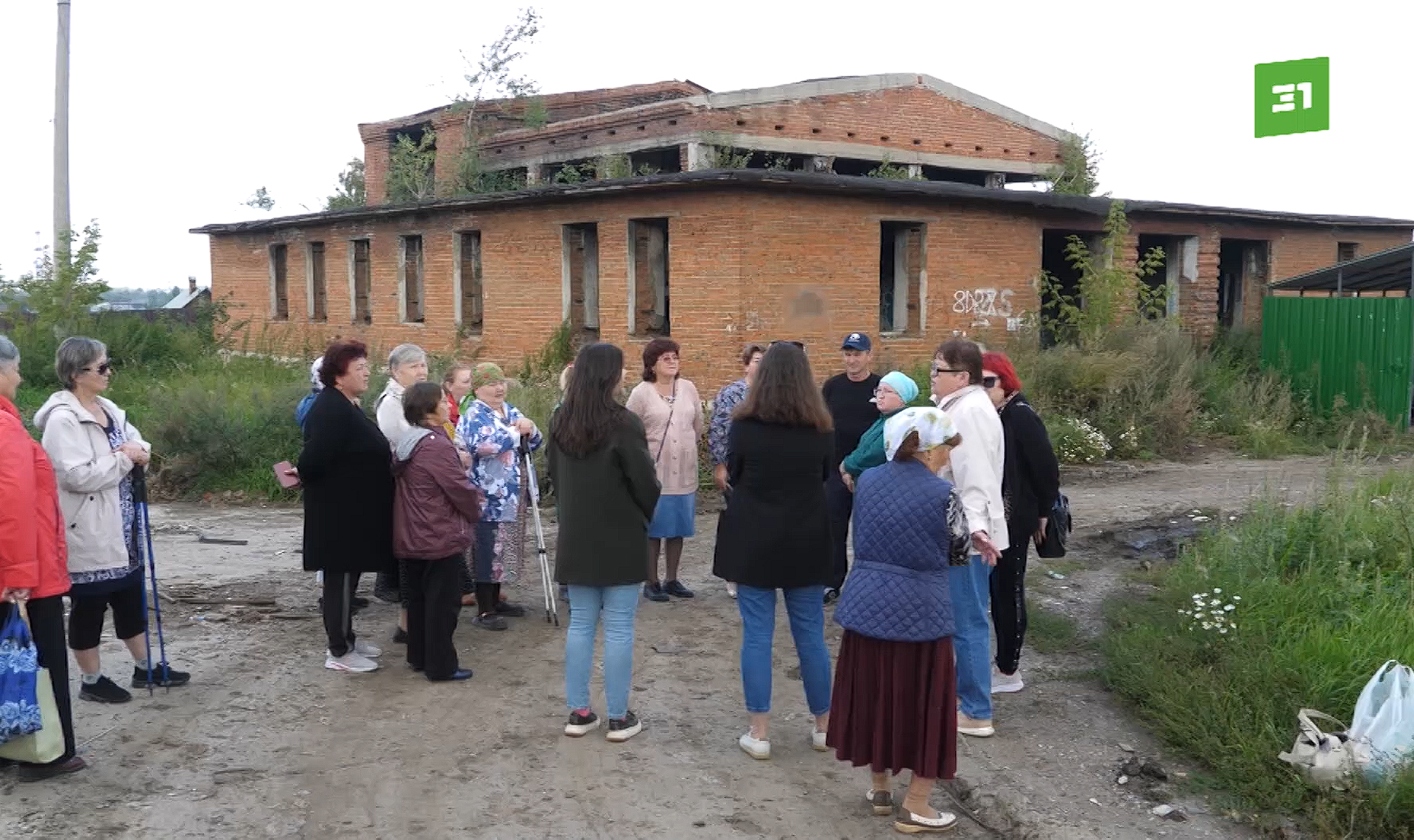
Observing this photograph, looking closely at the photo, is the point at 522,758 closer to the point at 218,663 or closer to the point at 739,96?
the point at 218,663

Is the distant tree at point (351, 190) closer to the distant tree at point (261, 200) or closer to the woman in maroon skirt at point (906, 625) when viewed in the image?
the distant tree at point (261, 200)

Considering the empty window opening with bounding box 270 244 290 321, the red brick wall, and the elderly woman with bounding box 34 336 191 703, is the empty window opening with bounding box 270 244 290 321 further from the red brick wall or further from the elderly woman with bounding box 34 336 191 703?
the elderly woman with bounding box 34 336 191 703

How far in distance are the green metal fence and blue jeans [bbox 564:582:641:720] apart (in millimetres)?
14544

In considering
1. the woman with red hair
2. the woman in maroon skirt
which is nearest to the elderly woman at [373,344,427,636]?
the woman in maroon skirt

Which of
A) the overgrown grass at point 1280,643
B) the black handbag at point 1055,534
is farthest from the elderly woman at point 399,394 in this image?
the overgrown grass at point 1280,643

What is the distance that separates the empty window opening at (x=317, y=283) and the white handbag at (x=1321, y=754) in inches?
947

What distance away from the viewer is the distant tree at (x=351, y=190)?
128 feet

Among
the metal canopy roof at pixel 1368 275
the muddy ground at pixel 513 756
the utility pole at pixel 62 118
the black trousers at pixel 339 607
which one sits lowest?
the muddy ground at pixel 513 756

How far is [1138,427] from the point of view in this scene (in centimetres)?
1557

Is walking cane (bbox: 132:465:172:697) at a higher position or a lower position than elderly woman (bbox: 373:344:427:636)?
lower

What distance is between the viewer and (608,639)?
5.62m

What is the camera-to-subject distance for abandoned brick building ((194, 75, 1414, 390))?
53.0 feet

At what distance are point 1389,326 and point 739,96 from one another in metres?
13.6

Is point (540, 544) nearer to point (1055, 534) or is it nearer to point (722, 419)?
point (722, 419)
